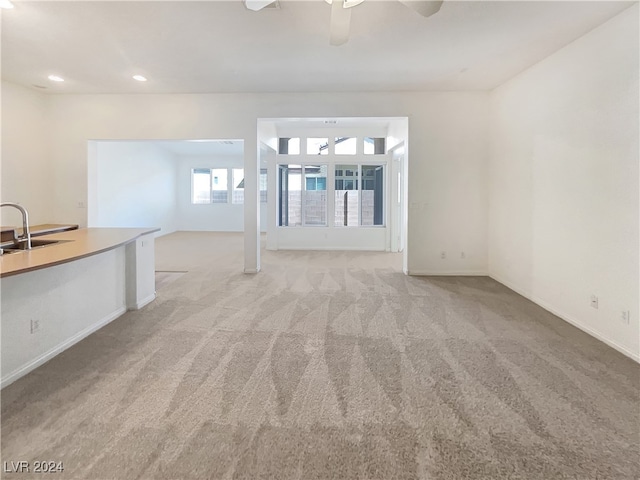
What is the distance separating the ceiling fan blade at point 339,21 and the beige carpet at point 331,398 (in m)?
2.49

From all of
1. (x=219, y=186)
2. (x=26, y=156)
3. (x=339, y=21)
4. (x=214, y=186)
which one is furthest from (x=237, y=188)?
(x=339, y=21)

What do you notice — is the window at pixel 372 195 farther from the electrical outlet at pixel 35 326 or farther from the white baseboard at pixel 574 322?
Answer: the electrical outlet at pixel 35 326

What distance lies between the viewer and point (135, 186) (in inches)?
360

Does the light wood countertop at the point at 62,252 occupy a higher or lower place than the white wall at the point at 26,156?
lower

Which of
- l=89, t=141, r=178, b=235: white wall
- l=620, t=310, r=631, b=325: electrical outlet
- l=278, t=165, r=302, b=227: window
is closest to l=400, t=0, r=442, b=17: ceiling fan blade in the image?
l=620, t=310, r=631, b=325: electrical outlet

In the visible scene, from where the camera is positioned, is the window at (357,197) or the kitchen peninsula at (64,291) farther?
the window at (357,197)

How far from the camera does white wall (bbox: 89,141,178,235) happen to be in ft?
25.7

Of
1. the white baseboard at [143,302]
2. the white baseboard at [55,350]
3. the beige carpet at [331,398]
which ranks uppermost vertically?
the white baseboard at [143,302]

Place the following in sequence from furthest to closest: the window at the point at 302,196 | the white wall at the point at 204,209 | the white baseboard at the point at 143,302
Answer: the white wall at the point at 204,209, the window at the point at 302,196, the white baseboard at the point at 143,302

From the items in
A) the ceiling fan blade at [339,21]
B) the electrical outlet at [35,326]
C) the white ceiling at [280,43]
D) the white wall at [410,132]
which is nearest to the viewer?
the ceiling fan blade at [339,21]

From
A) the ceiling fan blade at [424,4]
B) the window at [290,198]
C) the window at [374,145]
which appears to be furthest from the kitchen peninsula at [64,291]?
the window at [374,145]

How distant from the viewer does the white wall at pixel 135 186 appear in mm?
7820

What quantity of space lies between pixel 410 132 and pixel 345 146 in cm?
292

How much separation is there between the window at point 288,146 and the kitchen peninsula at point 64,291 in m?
4.79
